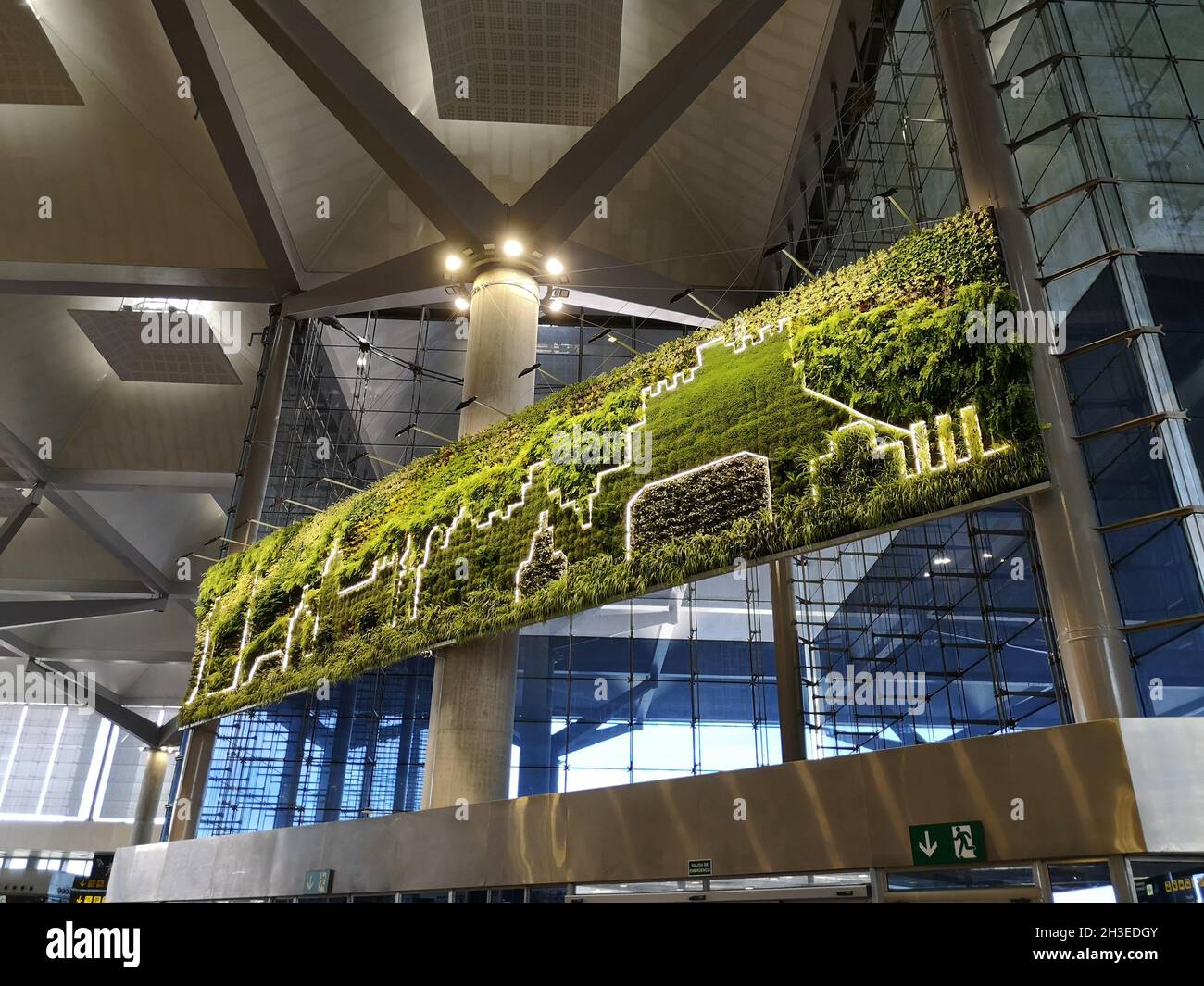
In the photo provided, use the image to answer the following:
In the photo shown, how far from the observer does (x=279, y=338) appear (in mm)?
18125

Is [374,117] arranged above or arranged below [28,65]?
below

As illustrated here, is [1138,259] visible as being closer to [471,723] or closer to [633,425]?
[633,425]

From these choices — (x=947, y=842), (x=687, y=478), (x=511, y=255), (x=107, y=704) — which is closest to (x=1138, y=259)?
(x=687, y=478)

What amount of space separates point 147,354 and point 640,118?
14.4 meters

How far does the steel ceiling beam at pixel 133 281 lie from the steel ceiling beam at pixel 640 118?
716cm

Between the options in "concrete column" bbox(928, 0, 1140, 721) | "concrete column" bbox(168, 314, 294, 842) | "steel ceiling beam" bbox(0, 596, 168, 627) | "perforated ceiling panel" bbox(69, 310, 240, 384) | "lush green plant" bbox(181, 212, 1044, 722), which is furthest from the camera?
"steel ceiling beam" bbox(0, 596, 168, 627)

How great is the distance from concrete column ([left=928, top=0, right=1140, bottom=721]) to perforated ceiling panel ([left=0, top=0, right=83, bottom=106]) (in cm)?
1520

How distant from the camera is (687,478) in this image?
29.8 feet

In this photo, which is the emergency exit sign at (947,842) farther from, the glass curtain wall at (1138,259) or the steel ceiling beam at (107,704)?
the steel ceiling beam at (107,704)

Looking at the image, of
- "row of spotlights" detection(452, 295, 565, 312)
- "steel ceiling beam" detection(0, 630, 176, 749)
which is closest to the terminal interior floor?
"row of spotlights" detection(452, 295, 565, 312)

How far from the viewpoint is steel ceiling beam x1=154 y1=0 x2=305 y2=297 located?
1359cm

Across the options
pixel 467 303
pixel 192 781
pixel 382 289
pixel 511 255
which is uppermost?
pixel 382 289

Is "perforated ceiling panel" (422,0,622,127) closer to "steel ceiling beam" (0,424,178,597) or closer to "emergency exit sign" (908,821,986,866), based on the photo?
"steel ceiling beam" (0,424,178,597)

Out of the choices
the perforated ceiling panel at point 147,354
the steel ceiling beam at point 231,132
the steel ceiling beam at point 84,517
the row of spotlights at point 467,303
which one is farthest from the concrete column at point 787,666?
the steel ceiling beam at point 84,517
